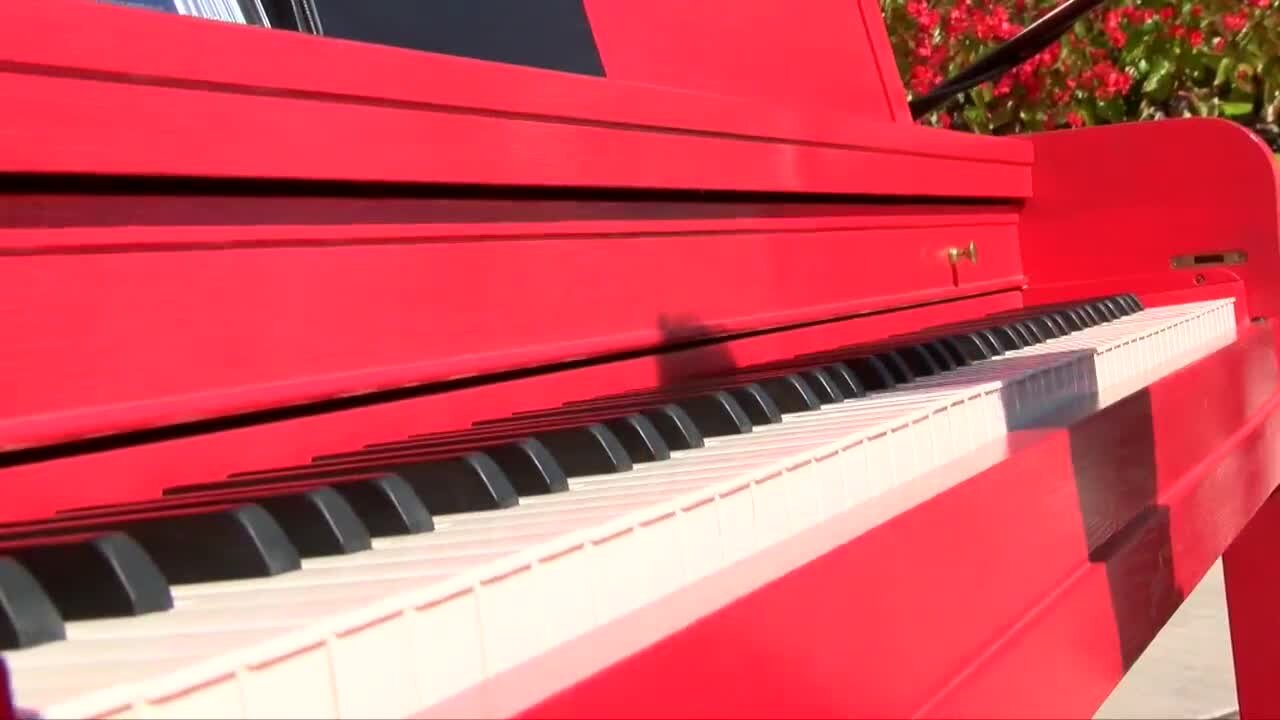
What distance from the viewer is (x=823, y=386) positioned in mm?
1939

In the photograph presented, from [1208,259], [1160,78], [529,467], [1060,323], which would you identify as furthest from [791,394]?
[1160,78]

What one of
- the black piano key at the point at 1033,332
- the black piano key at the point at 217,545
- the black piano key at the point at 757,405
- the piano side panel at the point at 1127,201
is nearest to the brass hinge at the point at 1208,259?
→ the piano side panel at the point at 1127,201

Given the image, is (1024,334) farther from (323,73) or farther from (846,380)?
(323,73)

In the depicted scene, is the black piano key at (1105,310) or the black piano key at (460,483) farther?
the black piano key at (1105,310)

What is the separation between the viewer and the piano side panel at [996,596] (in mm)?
1014

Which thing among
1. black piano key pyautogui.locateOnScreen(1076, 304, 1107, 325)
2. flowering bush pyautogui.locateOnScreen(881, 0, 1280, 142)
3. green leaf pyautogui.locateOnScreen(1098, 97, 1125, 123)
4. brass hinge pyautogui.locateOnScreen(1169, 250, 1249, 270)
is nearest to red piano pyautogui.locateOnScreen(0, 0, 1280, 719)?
black piano key pyautogui.locateOnScreen(1076, 304, 1107, 325)

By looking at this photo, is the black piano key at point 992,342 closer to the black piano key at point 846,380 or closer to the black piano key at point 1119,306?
the black piano key at point 846,380

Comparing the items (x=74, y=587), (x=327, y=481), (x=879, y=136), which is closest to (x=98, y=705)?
(x=74, y=587)

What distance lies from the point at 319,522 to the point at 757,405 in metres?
0.72

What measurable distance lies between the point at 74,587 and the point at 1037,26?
4169 mm

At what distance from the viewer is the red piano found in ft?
2.98

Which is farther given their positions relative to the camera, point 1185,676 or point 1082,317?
point 1185,676

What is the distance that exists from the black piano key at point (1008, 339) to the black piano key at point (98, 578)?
1.78m

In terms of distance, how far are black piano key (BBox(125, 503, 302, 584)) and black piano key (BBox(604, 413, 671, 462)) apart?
456 mm
